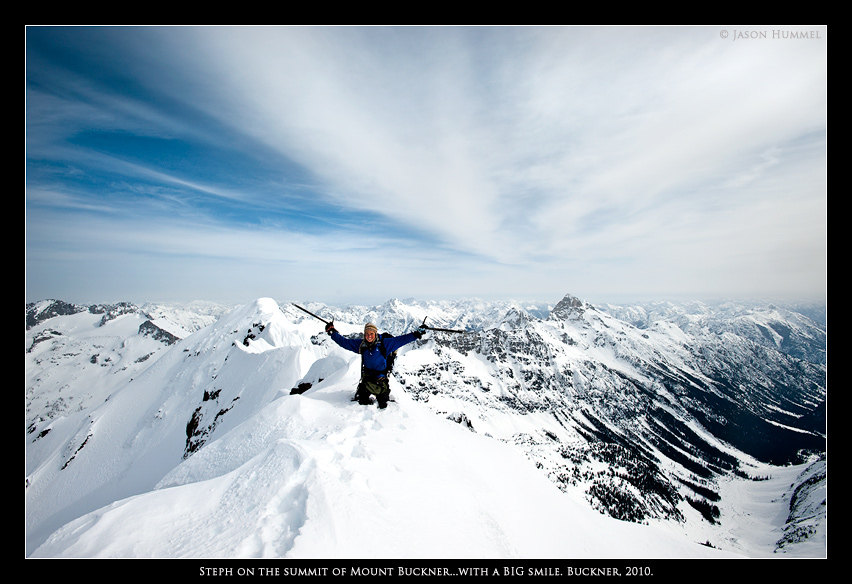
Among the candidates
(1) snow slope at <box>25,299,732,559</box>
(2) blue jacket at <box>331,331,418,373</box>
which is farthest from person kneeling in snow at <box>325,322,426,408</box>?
(1) snow slope at <box>25,299,732,559</box>

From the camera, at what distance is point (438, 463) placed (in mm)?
8148

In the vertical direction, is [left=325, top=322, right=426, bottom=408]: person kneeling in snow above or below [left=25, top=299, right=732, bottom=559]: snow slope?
above

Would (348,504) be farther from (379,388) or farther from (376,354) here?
(376,354)

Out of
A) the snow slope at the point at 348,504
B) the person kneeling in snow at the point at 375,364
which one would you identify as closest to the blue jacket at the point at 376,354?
the person kneeling in snow at the point at 375,364

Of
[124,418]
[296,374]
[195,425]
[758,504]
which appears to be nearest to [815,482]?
[758,504]

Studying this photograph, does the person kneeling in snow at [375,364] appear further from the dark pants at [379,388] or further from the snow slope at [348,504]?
the snow slope at [348,504]

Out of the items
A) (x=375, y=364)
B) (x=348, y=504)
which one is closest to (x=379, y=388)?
(x=375, y=364)

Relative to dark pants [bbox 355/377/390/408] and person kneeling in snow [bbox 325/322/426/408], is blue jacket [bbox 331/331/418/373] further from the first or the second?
dark pants [bbox 355/377/390/408]

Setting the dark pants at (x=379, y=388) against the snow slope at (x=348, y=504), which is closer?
the snow slope at (x=348, y=504)

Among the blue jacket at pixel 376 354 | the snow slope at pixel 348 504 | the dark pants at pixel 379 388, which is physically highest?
the blue jacket at pixel 376 354

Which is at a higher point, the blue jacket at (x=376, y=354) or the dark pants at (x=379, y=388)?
the blue jacket at (x=376, y=354)

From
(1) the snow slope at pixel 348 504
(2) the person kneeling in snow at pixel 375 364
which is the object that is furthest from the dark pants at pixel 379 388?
(1) the snow slope at pixel 348 504
